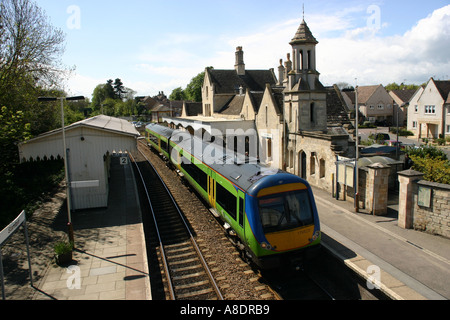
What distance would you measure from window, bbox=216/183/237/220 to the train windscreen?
164cm

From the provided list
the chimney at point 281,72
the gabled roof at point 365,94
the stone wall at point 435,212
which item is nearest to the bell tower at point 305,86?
the stone wall at point 435,212

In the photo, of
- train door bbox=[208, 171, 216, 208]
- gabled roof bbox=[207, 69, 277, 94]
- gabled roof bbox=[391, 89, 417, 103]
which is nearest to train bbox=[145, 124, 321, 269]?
train door bbox=[208, 171, 216, 208]

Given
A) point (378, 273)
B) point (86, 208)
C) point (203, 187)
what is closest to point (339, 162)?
point (203, 187)

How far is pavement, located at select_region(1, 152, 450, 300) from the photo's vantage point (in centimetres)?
860

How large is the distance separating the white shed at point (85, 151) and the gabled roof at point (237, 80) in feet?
97.6

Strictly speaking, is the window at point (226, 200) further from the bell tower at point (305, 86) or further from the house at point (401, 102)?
the house at point (401, 102)

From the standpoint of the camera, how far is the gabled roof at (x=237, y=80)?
44.8 m

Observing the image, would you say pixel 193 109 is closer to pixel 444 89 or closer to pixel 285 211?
pixel 444 89

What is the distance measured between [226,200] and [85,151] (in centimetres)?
769

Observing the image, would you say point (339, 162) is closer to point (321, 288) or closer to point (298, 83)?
point (298, 83)

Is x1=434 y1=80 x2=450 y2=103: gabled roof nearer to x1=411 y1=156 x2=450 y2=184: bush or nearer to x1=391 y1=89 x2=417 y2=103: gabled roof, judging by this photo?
x1=391 y1=89 x2=417 y2=103: gabled roof

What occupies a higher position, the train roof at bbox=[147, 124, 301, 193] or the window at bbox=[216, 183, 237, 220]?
the train roof at bbox=[147, 124, 301, 193]

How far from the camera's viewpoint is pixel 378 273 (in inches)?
350
